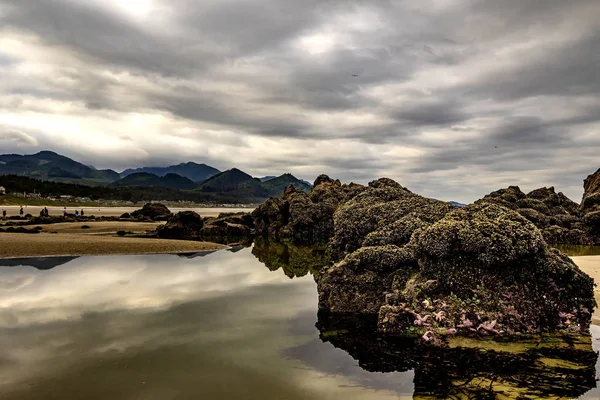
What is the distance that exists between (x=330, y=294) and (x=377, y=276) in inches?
103

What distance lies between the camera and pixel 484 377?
11.4m

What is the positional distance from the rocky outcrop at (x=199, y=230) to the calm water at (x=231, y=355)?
101 feet

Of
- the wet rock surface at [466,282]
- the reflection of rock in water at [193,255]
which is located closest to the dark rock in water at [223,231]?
the reflection of rock in water at [193,255]

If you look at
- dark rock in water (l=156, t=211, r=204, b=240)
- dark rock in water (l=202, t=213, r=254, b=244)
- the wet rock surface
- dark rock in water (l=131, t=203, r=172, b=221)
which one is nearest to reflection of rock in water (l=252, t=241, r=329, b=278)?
the wet rock surface

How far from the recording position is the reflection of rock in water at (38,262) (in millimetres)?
28483

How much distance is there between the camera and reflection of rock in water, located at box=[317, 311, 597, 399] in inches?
421

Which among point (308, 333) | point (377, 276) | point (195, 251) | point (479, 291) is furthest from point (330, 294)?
point (195, 251)

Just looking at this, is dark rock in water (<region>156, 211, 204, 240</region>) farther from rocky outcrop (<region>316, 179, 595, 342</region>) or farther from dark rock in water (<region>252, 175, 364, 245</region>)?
rocky outcrop (<region>316, 179, 595, 342</region>)

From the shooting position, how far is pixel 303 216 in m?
61.6

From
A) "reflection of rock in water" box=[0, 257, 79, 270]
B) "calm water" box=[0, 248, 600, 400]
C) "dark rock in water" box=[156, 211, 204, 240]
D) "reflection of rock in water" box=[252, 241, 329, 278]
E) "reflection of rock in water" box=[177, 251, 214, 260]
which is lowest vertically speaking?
"reflection of rock in water" box=[252, 241, 329, 278]

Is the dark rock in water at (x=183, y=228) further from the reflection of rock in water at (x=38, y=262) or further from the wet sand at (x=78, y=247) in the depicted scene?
the reflection of rock in water at (x=38, y=262)

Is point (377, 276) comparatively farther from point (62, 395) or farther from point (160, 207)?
point (160, 207)

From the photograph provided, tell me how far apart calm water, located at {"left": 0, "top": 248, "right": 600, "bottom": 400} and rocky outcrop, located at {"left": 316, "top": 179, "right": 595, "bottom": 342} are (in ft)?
3.83

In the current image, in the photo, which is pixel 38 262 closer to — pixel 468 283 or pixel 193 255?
pixel 193 255
